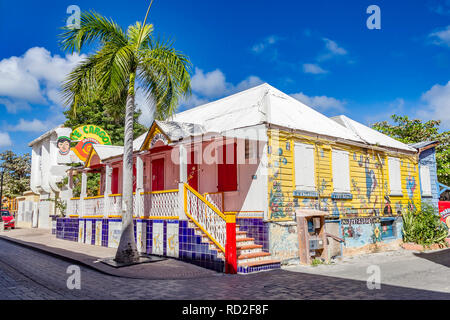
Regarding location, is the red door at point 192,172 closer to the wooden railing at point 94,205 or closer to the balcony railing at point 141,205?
the balcony railing at point 141,205

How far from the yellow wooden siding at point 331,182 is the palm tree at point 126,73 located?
3.45 m

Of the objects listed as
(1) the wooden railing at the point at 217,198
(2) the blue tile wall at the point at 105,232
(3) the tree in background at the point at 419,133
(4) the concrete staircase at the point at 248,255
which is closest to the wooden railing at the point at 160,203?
(4) the concrete staircase at the point at 248,255

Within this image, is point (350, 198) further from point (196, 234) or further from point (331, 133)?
point (196, 234)

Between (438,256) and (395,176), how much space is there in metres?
3.87

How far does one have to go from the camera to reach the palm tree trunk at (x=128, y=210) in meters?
9.59

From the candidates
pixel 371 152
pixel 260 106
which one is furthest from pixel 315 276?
pixel 371 152

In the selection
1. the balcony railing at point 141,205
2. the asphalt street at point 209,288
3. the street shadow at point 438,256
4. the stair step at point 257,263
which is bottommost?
the street shadow at point 438,256

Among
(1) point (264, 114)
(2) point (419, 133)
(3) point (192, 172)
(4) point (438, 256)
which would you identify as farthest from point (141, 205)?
(2) point (419, 133)

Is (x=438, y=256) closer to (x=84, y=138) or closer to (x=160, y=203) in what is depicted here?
(x=160, y=203)

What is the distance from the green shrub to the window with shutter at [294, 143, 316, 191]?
611 cm

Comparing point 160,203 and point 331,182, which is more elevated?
point 331,182

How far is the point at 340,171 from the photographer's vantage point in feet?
40.6

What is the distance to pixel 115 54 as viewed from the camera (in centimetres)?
951

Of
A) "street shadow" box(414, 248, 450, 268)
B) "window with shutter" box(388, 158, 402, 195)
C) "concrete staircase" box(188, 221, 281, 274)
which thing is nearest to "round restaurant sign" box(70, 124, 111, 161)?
"concrete staircase" box(188, 221, 281, 274)
